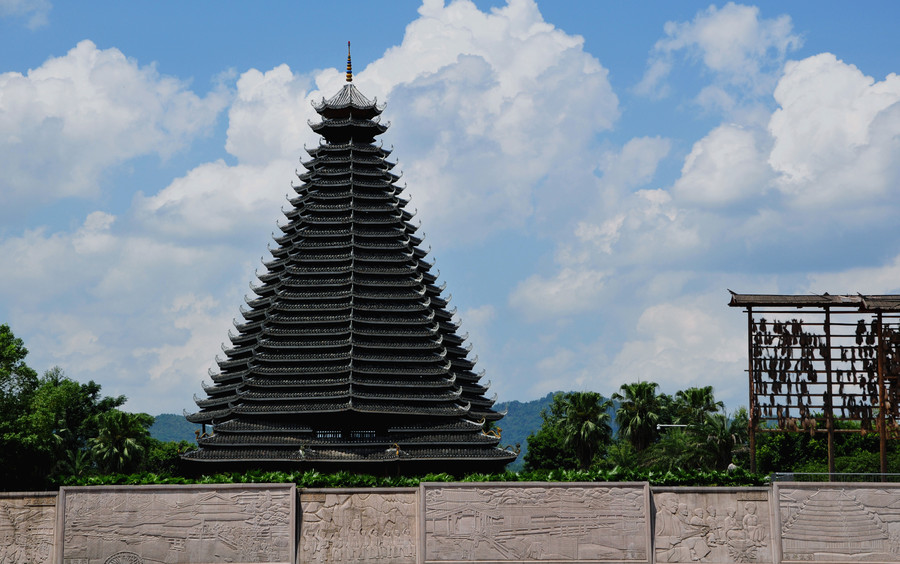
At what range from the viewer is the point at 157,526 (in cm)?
3853

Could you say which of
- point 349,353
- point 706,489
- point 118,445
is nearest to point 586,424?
point 349,353

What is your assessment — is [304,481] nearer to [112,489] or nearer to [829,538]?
[112,489]

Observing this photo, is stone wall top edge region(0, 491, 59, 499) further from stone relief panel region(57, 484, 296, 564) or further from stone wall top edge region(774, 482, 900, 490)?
stone wall top edge region(774, 482, 900, 490)

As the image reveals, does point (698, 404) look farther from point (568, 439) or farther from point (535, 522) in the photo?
point (535, 522)

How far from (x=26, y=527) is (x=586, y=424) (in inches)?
2385

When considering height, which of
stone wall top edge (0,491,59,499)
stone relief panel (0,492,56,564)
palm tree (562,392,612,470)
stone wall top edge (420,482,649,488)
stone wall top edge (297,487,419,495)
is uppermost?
palm tree (562,392,612,470)

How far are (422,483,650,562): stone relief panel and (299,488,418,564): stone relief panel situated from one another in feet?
2.77

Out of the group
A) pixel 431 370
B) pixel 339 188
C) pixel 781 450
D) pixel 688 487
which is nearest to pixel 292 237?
pixel 339 188

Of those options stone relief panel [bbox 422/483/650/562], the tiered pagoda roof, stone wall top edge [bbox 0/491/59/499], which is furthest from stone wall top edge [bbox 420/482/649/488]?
the tiered pagoda roof

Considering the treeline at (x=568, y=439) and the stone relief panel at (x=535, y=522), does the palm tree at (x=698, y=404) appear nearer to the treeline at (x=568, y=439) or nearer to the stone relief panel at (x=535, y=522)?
the treeline at (x=568, y=439)

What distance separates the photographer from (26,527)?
38656mm

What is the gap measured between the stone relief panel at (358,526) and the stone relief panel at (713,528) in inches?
362

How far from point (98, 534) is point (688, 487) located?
21.6 meters

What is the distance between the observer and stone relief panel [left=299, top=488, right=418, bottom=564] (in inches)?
1515
